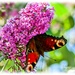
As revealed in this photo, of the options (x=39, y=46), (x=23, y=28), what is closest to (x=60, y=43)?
(x=39, y=46)

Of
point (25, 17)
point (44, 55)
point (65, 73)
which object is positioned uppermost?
point (25, 17)

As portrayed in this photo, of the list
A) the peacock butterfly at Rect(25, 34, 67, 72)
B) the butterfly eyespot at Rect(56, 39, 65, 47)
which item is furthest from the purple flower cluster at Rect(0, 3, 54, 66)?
the butterfly eyespot at Rect(56, 39, 65, 47)

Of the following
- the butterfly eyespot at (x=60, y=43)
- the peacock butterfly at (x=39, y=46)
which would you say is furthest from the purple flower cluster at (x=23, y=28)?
the butterfly eyespot at (x=60, y=43)

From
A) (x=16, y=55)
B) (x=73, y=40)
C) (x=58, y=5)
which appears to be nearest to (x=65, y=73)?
(x=73, y=40)

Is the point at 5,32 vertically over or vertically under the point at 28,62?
over

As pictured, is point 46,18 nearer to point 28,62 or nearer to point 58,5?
point 58,5

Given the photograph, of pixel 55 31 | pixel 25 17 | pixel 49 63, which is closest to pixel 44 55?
pixel 49 63
